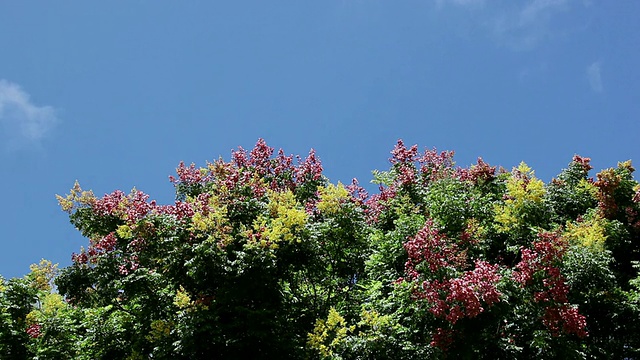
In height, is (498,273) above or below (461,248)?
below

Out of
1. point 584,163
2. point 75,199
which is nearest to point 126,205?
point 75,199

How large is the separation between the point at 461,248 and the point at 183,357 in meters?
5.72

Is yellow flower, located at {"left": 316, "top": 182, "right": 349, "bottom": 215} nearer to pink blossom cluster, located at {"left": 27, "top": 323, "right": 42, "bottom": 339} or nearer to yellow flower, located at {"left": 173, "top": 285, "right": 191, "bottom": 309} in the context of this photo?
yellow flower, located at {"left": 173, "top": 285, "right": 191, "bottom": 309}

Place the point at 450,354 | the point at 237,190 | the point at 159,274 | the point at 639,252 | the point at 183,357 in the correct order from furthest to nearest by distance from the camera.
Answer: the point at 639,252 → the point at 237,190 → the point at 159,274 → the point at 183,357 → the point at 450,354

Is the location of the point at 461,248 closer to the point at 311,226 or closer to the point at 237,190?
the point at 311,226

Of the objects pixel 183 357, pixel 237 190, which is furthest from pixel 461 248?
pixel 183 357

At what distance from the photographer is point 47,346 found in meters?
11.5

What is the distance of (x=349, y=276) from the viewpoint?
41.6 feet

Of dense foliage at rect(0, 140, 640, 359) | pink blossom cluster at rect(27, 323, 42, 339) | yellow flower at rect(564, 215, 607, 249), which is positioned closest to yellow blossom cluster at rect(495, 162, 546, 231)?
dense foliage at rect(0, 140, 640, 359)

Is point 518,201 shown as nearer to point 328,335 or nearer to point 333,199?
point 333,199

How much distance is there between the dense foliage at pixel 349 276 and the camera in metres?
9.62

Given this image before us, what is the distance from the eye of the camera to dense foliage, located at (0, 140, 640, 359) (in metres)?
9.62

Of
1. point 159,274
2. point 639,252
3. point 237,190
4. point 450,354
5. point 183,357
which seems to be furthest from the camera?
point 639,252

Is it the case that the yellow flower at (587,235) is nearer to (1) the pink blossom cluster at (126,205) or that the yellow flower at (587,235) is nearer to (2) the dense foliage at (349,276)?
(2) the dense foliage at (349,276)
